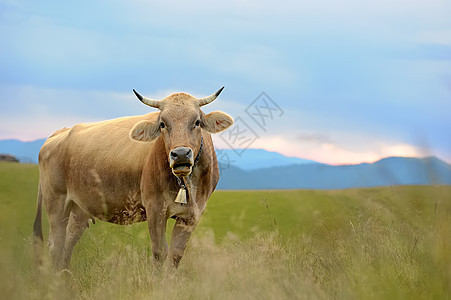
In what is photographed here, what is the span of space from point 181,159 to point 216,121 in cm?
106

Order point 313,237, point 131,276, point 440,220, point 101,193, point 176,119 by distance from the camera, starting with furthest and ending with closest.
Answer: point 101,193, point 313,237, point 176,119, point 131,276, point 440,220

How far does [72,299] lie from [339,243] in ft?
9.65

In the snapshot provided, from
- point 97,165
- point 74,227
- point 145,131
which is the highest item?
point 145,131

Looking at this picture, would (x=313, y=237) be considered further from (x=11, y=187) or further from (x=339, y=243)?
(x=11, y=187)

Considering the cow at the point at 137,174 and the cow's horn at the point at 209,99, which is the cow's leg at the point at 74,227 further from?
the cow's horn at the point at 209,99

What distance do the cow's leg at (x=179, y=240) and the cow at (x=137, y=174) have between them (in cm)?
1

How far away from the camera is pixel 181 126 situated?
6301 mm

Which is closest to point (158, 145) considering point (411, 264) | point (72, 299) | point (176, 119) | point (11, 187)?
point (176, 119)

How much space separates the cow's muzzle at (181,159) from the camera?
5.86 metres

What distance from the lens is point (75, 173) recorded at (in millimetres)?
8008

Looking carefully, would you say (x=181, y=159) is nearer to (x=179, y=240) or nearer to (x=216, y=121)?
(x=216, y=121)

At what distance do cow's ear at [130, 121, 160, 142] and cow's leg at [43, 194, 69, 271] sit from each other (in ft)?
7.67

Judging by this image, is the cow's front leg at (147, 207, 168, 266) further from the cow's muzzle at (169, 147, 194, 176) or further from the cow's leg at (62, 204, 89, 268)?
the cow's leg at (62, 204, 89, 268)

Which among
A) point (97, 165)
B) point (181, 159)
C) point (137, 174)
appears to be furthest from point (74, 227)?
point (181, 159)
